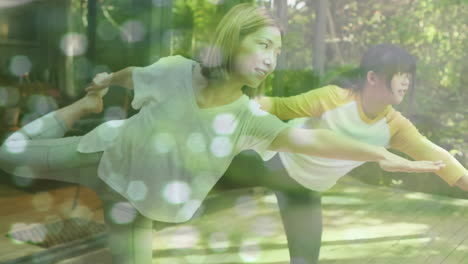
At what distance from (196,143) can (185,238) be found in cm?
117

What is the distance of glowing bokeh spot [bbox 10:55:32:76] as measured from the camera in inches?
107

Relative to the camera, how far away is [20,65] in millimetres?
2734

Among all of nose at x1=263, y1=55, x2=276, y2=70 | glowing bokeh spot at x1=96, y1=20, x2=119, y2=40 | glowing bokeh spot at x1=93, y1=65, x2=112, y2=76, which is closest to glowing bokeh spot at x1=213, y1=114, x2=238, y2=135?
nose at x1=263, y1=55, x2=276, y2=70

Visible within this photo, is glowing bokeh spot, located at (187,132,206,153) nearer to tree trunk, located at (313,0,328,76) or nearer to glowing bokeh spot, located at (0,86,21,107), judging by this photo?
tree trunk, located at (313,0,328,76)

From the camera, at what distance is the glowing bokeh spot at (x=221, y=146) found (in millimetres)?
2285

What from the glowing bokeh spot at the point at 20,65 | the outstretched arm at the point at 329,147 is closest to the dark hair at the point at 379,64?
the outstretched arm at the point at 329,147

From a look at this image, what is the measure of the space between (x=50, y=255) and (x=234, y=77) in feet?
5.13

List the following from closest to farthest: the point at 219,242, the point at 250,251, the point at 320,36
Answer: the point at 320,36
the point at 250,251
the point at 219,242

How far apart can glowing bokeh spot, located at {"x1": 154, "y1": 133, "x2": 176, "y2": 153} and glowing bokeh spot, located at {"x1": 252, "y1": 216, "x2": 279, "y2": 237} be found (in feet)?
2.96

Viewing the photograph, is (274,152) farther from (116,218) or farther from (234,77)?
(116,218)

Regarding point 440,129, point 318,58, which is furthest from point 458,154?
point 318,58

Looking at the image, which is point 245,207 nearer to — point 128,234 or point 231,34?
point 128,234

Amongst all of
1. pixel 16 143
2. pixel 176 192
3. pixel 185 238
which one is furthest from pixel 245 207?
pixel 16 143

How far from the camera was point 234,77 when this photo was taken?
2.21 m
